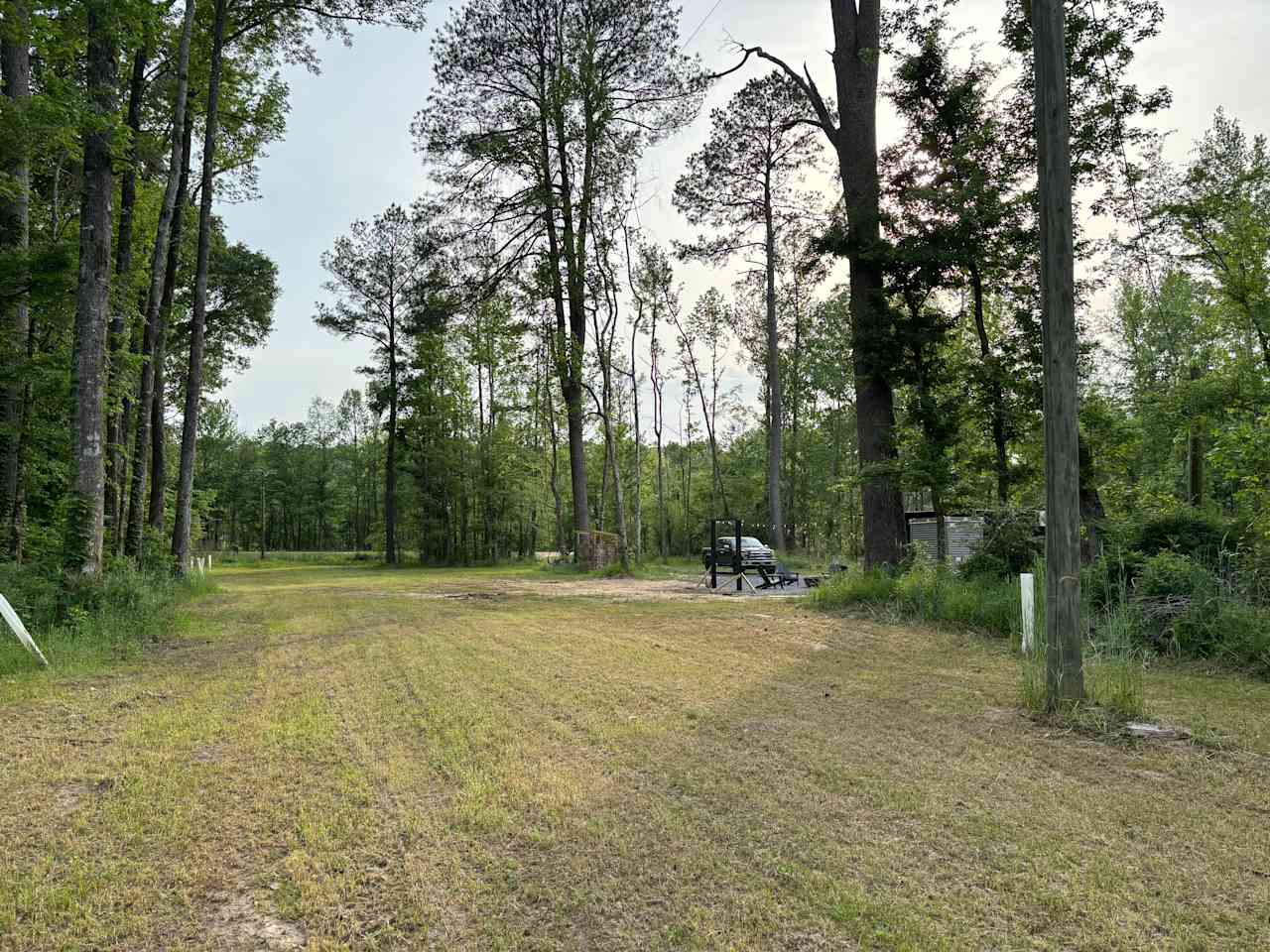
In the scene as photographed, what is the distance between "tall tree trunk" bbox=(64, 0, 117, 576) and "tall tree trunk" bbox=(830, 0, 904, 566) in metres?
9.76

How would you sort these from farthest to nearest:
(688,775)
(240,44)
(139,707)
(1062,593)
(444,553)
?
1. (444,553)
2. (240,44)
3. (139,707)
4. (1062,593)
5. (688,775)

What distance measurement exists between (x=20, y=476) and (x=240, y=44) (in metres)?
9.03

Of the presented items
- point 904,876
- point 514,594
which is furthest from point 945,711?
point 514,594

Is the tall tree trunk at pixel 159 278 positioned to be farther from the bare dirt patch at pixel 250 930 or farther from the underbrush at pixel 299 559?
the underbrush at pixel 299 559

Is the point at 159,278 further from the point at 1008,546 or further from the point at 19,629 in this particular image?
the point at 1008,546

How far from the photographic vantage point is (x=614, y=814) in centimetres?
291

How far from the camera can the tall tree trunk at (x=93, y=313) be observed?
7.19 m

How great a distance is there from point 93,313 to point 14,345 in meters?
3.72

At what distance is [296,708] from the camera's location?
4.52 m

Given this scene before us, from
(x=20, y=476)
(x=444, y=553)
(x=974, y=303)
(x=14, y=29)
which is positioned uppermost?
(x=14, y=29)

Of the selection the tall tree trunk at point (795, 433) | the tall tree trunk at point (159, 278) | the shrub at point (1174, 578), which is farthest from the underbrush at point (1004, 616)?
the tall tree trunk at point (795, 433)

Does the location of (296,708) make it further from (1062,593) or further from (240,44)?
(240,44)

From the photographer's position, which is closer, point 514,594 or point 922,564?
point 922,564

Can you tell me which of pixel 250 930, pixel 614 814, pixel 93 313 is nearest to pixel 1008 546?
pixel 614 814
